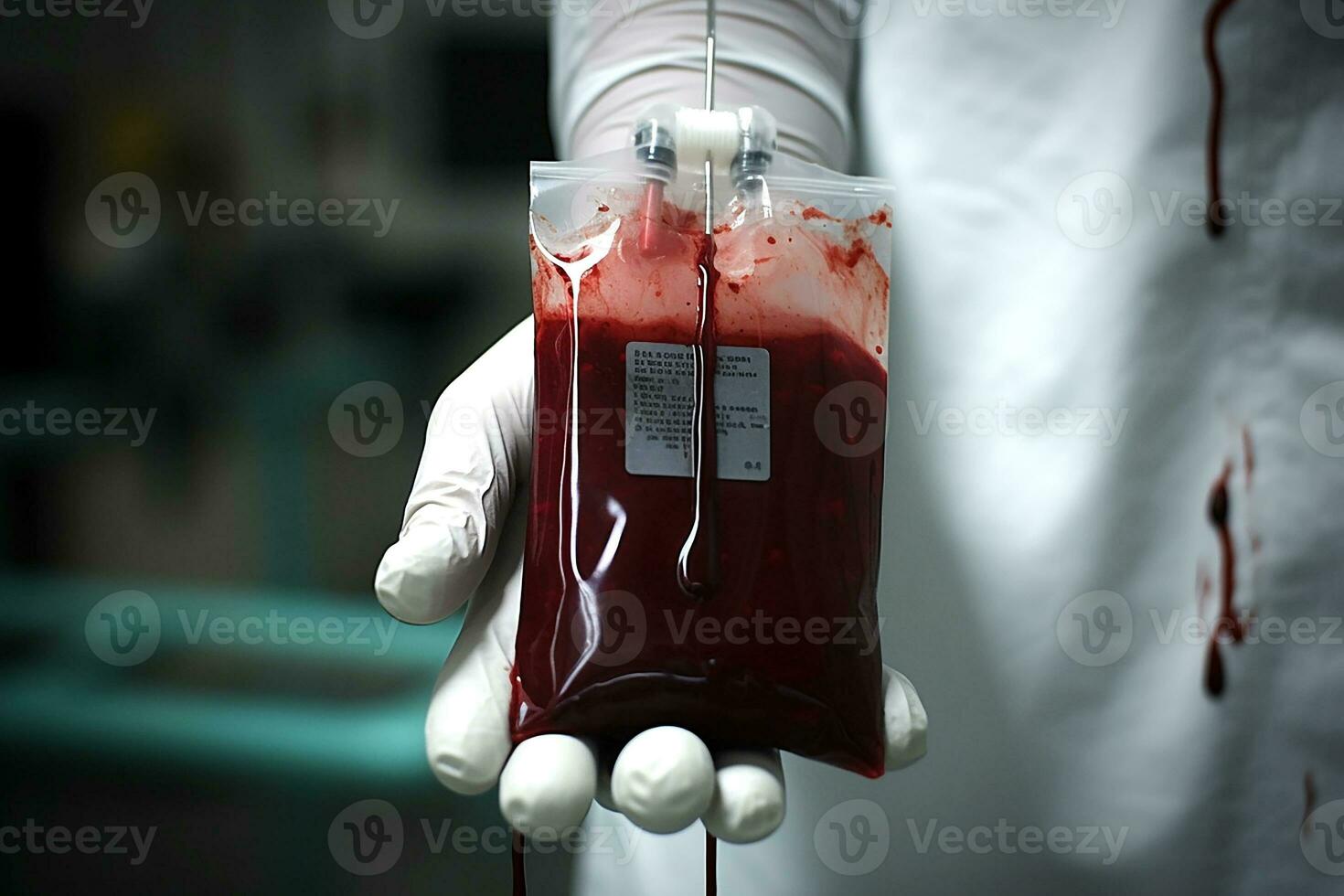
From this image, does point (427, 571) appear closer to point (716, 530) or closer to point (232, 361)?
point (716, 530)

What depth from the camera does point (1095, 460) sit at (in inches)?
16.5

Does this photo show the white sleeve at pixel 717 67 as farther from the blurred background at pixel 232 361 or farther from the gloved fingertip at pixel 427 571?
the blurred background at pixel 232 361

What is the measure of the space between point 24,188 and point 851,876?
4.25 ft

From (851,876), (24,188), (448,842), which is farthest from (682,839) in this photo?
(24,188)

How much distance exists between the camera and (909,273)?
456 millimetres

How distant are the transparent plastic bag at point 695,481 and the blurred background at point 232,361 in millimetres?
828

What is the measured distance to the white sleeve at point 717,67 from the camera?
0.42 metres

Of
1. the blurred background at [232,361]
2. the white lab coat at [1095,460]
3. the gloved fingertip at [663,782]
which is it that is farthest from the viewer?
the blurred background at [232,361]

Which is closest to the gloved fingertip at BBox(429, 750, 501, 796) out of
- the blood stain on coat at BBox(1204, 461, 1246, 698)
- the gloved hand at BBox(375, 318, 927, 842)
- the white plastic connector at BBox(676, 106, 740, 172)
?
the gloved hand at BBox(375, 318, 927, 842)

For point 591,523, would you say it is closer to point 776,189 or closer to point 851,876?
point 776,189

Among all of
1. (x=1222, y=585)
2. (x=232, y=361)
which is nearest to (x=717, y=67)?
(x=1222, y=585)

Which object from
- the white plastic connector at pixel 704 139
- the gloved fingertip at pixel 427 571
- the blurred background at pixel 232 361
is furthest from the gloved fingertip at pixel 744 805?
the blurred background at pixel 232 361

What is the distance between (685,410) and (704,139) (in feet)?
0.35

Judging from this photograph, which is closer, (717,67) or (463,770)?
(463,770)
